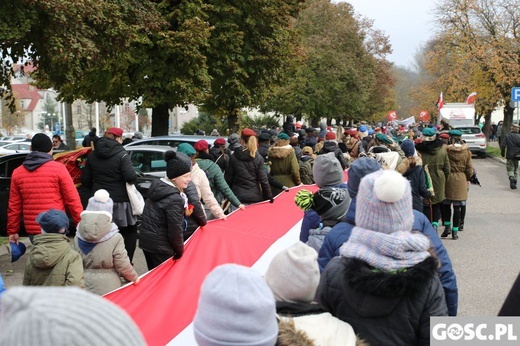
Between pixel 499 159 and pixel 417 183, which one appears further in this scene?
pixel 499 159

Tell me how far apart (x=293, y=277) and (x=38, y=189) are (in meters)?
4.92

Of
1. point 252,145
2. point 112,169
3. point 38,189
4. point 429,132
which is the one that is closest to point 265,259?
point 38,189

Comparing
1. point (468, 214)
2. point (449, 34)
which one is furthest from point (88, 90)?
point (449, 34)

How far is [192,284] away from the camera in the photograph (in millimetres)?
5848

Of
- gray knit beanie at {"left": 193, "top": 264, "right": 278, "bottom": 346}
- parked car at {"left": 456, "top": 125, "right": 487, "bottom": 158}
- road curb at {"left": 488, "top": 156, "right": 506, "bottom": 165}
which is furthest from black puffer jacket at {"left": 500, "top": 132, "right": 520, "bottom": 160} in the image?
gray knit beanie at {"left": 193, "top": 264, "right": 278, "bottom": 346}

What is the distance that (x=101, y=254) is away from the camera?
6.01 meters

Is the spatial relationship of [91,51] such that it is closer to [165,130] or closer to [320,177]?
[320,177]

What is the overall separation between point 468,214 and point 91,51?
348 inches

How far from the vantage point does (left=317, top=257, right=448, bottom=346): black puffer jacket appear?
2994 millimetres

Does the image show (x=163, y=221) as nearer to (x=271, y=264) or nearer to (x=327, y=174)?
(x=327, y=174)

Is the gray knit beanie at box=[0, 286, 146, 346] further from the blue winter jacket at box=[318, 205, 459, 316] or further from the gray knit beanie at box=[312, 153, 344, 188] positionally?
the gray knit beanie at box=[312, 153, 344, 188]

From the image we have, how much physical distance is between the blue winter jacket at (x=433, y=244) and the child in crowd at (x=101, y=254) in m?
2.31

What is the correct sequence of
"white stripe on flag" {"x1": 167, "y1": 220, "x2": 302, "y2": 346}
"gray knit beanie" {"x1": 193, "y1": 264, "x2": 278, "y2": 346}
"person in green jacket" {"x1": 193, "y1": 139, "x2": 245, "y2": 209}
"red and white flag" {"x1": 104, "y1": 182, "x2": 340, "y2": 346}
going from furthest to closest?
"person in green jacket" {"x1": 193, "y1": 139, "x2": 245, "y2": 209}, "red and white flag" {"x1": 104, "y1": 182, "x2": 340, "y2": 346}, "white stripe on flag" {"x1": 167, "y1": 220, "x2": 302, "y2": 346}, "gray knit beanie" {"x1": 193, "y1": 264, "x2": 278, "y2": 346}

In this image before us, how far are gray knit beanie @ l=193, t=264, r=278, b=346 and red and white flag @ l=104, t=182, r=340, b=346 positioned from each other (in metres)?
2.31
